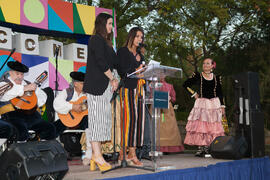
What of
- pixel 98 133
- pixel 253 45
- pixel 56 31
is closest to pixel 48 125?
pixel 98 133

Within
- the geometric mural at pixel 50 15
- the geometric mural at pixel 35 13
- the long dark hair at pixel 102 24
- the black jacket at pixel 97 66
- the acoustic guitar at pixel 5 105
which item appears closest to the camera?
the black jacket at pixel 97 66

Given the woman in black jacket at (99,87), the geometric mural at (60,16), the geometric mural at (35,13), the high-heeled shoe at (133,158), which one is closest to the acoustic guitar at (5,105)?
the woman in black jacket at (99,87)

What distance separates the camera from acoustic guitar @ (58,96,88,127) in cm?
550

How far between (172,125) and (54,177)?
11.8 feet

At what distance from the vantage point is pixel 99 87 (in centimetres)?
377

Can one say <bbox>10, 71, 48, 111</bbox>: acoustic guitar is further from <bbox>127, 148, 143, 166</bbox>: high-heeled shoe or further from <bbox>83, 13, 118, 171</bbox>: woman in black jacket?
<bbox>127, 148, 143, 166</bbox>: high-heeled shoe

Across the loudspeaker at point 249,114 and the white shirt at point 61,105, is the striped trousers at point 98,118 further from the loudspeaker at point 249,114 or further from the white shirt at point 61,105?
the loudspeaker at point 249,114

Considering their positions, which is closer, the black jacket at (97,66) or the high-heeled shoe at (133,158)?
the black jacket at (97,66)

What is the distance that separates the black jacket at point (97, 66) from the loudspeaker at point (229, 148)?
7.13 ft

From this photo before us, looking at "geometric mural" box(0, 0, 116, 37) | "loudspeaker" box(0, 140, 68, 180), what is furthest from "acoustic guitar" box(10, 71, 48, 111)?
"geometric mural" box(0, 0, 116, 37)

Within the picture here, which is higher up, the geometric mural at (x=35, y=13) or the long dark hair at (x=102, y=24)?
the geometric mural at (x=35, y=13)

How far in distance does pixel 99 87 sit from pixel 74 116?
1.94 m

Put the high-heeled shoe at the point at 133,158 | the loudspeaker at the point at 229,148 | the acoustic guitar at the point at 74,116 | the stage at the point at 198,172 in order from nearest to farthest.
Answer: the stage at the point at 198,172
the high-heeled shoe at the point at 133,158
the loudspeaker at the point at 229,148
the acoustic guitar at the point at 74,116

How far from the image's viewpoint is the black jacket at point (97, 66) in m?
3.72
